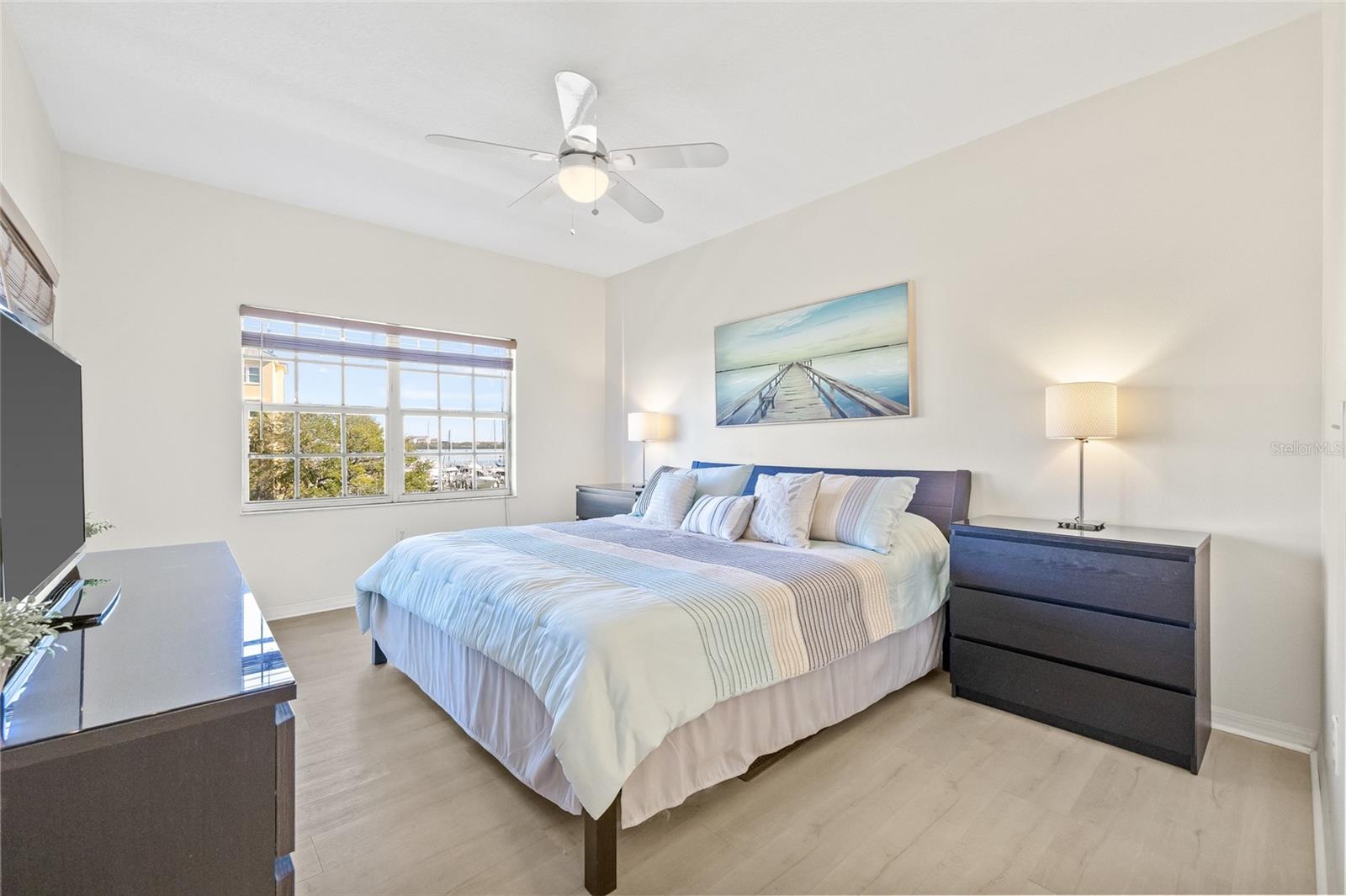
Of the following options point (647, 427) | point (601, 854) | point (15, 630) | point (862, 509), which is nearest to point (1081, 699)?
point (862, 509)

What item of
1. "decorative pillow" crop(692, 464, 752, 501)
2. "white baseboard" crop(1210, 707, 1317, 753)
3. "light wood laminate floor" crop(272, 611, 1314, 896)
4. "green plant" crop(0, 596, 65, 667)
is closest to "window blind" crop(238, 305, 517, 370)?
"decorative pillow" crop(692, 464, 752, 501)

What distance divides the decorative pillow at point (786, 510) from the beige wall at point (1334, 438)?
174 centimetres

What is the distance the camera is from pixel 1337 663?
62.1 inches

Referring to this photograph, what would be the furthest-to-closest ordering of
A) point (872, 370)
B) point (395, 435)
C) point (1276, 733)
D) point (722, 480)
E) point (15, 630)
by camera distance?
point (395, 435) → point (722, 480) → point (872, 370) → point (1276, 733) → point (15, 630)

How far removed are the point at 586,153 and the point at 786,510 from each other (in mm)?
1890

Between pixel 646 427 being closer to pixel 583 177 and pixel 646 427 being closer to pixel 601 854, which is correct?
pixel 583 177

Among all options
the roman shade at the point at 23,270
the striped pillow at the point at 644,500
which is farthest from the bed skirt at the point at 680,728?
the roman shade at the point at 23,270

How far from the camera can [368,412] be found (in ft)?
14.5

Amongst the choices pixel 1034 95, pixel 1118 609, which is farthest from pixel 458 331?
pixel 1118 609

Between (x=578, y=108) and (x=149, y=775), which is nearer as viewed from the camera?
(x=149, y=775)

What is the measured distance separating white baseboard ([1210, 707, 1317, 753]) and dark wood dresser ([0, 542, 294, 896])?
325 cm

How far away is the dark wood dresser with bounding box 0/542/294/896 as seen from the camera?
85 cm

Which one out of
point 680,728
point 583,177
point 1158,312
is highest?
point 583,177

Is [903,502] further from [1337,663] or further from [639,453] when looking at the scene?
[639,453]
